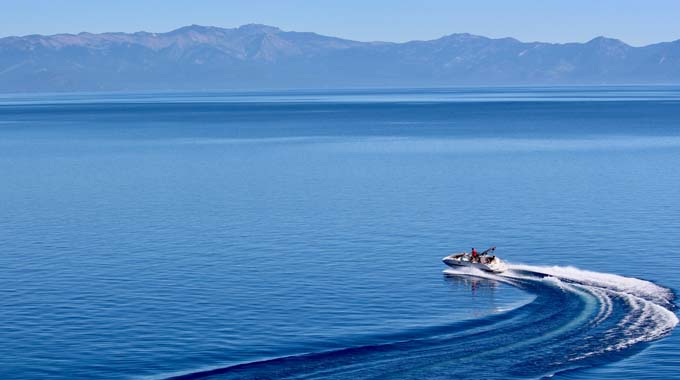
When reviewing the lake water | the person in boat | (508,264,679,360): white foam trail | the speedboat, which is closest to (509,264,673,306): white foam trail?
(508,264,679,360): white foam trail

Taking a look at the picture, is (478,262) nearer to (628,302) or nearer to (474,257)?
(474,257)

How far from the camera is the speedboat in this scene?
84.4m

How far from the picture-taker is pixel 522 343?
209 ft

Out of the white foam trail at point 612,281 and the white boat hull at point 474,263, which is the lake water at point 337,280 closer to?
the white foam trail at point 612,281

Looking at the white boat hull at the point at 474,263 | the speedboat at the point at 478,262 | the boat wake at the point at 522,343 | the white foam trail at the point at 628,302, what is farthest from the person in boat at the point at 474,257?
the boat wake at the point at 522,343

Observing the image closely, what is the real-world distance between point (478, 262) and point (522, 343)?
845 inches

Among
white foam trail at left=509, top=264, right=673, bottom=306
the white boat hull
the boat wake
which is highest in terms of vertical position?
the white boat hull

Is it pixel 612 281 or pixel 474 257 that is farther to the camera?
pixel 474 257

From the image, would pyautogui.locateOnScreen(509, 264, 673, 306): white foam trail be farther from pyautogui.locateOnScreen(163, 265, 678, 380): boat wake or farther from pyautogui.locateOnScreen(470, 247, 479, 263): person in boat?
pyautogui.locateOnScreen(470, 247, 479, 263): person in boat

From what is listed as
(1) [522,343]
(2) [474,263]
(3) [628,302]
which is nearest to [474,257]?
(2) [474,263]

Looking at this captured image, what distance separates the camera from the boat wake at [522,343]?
58.5 meters

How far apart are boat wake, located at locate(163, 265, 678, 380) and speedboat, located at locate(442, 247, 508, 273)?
6787 millimetres

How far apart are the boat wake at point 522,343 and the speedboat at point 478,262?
6787mm

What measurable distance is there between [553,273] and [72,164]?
11918 cm
